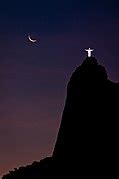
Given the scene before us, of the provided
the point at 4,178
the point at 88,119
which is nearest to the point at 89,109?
the point at 88,119

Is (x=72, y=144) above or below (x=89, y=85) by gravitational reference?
below

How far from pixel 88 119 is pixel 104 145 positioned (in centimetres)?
512

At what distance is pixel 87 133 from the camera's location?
95125 millimetres

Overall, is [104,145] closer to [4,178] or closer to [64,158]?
[64,158]

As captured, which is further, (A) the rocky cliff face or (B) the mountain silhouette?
(A) the rocky cliff face

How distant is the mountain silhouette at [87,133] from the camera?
91.2 metres

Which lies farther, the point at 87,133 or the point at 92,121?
the point at 92,121

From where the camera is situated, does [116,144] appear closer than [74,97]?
Yes

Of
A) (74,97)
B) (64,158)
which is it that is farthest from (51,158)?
(74,97)

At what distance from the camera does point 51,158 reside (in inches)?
3925

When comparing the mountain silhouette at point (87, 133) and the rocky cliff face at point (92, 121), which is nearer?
the mountain silhouette at point (87, 133)

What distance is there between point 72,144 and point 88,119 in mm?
4360

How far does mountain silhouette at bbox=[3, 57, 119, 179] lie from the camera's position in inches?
3593

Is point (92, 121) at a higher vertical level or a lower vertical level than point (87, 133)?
higher
